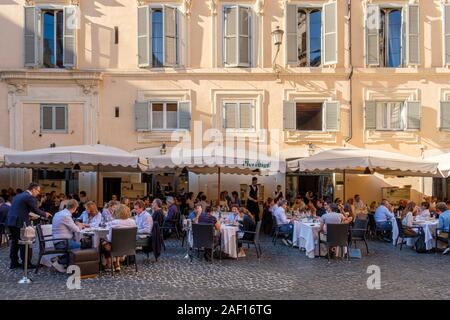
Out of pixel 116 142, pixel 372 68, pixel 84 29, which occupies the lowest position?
pixel 116 142

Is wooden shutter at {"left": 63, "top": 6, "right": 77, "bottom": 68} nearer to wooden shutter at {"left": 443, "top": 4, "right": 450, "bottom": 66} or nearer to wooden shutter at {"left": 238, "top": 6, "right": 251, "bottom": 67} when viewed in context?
wooden shutter at {"left": 238, "top": 6, "right": 251, "bottom": 67}

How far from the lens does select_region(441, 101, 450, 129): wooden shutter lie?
57.0 ft

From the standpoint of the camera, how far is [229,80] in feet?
57.3

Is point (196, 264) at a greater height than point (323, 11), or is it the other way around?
point (323, 11)

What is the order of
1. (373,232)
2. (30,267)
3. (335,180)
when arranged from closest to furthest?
(30,267) < (373,232) < (335,180)

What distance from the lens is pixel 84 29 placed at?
1753 cm

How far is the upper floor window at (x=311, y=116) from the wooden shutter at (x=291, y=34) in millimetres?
1564

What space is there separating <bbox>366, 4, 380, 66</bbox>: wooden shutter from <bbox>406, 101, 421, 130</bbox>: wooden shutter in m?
1.85

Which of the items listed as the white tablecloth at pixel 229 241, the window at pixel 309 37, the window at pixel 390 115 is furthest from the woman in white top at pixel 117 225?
the window at pixel 390 115

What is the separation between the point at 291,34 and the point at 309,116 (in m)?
2.97

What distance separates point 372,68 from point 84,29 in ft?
33.6

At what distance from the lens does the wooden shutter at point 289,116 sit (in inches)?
682

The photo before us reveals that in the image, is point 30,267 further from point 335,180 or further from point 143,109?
point 335,180

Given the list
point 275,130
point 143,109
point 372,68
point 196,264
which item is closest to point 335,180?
point 275,130
